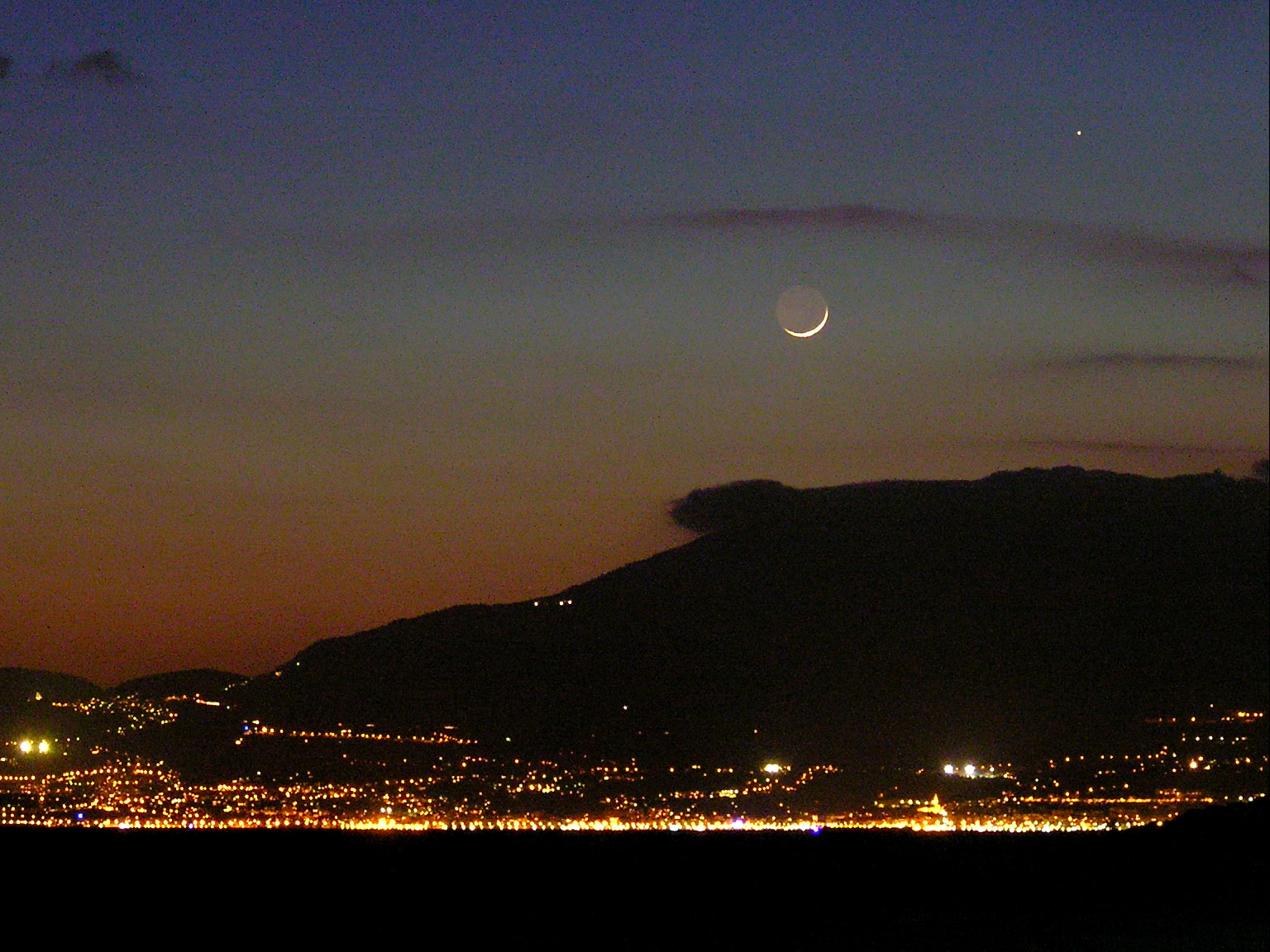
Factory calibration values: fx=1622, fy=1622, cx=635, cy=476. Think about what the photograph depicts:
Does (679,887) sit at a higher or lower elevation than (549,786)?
lower

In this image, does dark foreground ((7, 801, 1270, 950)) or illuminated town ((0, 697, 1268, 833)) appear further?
illuminated town ((0, 697, 1268, 833))

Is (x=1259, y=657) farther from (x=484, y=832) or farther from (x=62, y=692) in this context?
(x=62, y=692)

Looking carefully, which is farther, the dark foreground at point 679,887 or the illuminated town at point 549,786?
→ the illuminated town at point 549,786

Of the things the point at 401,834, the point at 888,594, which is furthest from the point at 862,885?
the point at 888,594
